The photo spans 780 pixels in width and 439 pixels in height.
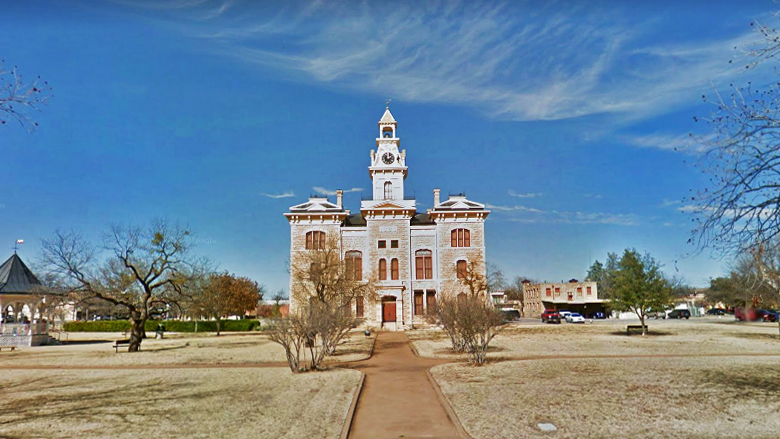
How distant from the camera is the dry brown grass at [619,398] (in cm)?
Result: 937

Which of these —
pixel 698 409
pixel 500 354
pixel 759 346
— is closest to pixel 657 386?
pixel 698 409

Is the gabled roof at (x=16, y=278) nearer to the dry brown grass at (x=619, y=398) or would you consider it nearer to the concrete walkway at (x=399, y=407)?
the concrete walkway at (x=399, y=407)

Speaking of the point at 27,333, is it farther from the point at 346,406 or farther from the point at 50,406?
the point at 346,406

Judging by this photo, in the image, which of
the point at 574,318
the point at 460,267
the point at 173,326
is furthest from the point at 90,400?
the point at 574,318

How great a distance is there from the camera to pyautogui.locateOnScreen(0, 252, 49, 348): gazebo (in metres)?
34.2

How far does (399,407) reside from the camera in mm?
11945

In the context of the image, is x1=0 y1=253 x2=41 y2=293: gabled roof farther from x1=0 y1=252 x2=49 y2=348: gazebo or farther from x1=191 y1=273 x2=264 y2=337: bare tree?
A: x1=191 y1=273 x2=264 y2=337: bare tree

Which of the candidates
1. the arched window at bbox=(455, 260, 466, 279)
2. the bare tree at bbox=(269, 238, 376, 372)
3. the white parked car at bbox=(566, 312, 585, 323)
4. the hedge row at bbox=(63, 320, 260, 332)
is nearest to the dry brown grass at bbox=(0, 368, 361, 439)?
the bare tree at bbox=(269, 238, 376, 372)

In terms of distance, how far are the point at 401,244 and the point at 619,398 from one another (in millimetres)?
36816

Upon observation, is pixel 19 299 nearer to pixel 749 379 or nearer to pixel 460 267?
pixel 460 267

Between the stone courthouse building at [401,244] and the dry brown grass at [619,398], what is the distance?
2942 centimetres

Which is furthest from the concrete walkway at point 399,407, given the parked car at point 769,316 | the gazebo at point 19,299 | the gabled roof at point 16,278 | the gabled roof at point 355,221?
the parked car at point 769,316

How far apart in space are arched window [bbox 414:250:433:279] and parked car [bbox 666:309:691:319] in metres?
39.0

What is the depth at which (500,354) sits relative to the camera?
23.0 metres
